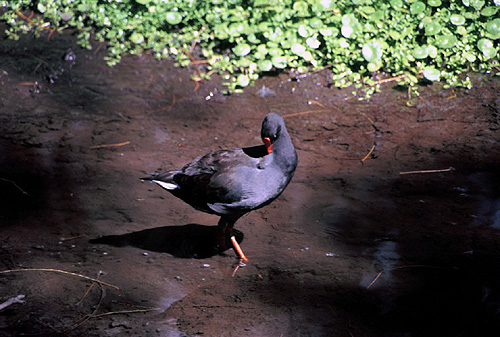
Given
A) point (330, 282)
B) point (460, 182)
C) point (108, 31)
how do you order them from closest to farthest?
point (330, 282) → point (460, 182) → point (108, 31)

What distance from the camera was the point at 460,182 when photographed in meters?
4.96

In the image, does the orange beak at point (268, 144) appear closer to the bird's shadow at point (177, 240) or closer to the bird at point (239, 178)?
the bird at point (239, 178)

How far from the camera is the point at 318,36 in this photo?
7094 millimetres

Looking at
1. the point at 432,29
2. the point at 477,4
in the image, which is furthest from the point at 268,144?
the point at 477,4

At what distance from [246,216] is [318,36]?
130 inches

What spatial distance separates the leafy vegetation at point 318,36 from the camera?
6707 millimetres

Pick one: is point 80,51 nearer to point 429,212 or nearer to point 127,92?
point 127,92

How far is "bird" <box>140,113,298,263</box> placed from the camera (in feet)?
12.6

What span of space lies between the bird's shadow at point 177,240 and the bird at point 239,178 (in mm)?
295

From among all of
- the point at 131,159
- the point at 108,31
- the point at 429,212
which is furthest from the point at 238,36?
the point at 429,212

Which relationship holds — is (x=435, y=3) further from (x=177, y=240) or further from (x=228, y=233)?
(x=177, y=240)

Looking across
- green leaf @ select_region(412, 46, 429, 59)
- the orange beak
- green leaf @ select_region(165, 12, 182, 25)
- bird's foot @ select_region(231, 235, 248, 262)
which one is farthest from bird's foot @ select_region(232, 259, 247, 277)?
green leaf @ select_region(165, 12, 182, 25)

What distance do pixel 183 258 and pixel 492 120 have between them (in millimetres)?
3776

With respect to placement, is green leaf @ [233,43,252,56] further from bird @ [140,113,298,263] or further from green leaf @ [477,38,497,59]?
bird @ [140,113,298,263]
